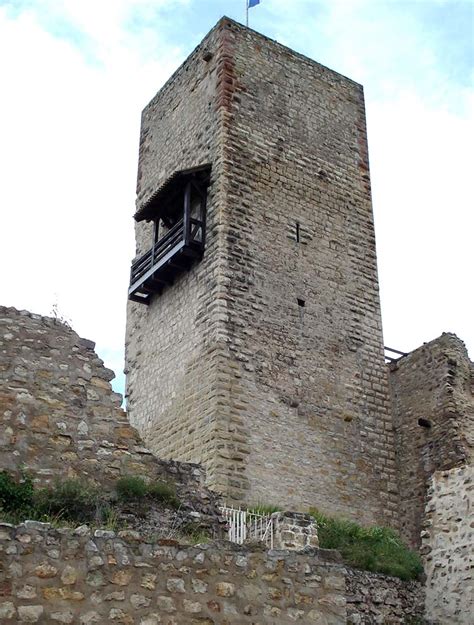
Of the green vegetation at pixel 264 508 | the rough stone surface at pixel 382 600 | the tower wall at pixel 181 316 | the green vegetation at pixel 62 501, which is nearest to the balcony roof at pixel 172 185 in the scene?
the tower wall at pixel 181 316

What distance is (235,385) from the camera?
14172 mm

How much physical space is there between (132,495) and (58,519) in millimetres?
1019

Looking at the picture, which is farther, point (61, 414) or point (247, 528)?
point (247, 528)

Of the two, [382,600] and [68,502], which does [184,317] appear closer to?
[382,600]

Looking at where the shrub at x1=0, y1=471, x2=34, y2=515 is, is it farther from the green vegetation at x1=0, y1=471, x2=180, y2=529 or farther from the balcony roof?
the balcony roof

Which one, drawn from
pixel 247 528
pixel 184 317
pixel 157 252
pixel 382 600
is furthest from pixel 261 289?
pixel 247 528

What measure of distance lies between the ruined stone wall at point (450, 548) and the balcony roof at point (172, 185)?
744 cm

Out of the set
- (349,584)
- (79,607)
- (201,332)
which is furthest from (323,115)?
(79,607)

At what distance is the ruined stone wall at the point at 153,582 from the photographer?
19.1 feet

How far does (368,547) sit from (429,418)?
4223mm

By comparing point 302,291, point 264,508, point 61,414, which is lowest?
point 61,414

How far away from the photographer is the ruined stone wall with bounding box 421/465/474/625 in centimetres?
983

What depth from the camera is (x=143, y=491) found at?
26.9 ft

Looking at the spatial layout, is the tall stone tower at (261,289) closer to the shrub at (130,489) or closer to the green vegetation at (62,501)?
the shrub at (130,489)
